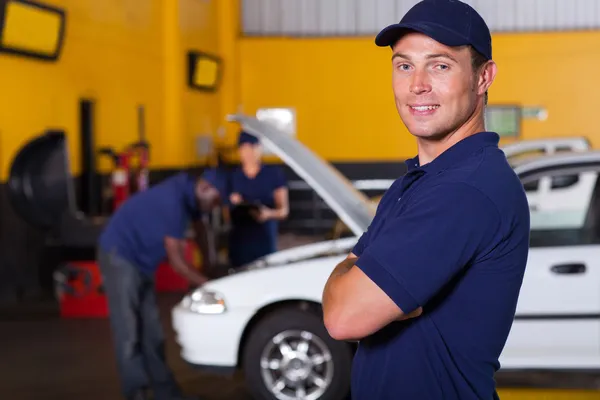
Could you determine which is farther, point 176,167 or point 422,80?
point 176,167

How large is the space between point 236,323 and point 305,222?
11.1 m

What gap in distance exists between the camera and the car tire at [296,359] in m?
4.93

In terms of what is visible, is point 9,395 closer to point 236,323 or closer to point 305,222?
point 236,323

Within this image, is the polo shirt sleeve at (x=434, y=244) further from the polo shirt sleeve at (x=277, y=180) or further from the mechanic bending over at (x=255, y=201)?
the polo shirt sleeve at (x=277, y=180)

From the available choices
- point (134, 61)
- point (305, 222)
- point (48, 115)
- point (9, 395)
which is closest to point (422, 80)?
point (9, 395)

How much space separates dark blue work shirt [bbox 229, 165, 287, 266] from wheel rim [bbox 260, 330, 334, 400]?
76.3 inches

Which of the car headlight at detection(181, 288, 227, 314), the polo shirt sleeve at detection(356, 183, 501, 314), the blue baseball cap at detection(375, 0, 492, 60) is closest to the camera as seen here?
the polo shirt sleeve at detection(356, 183, 501, 314)

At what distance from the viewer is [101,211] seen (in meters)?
10.9

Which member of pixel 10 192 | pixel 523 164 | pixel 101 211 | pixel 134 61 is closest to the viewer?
pixel 523 164

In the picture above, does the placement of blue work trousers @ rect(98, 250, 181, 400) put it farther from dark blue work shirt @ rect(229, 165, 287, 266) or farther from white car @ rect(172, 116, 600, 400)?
dark blue work shirt @ rect(229, 165, 287, 266)

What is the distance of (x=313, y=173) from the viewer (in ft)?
14.9

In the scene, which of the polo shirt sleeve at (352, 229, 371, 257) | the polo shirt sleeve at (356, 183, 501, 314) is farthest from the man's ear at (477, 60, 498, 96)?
the polo shirt sleeve at (352, 229, 371, 257)

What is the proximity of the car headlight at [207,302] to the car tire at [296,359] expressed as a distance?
0.79ft

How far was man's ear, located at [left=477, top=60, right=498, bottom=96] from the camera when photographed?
1.75m
